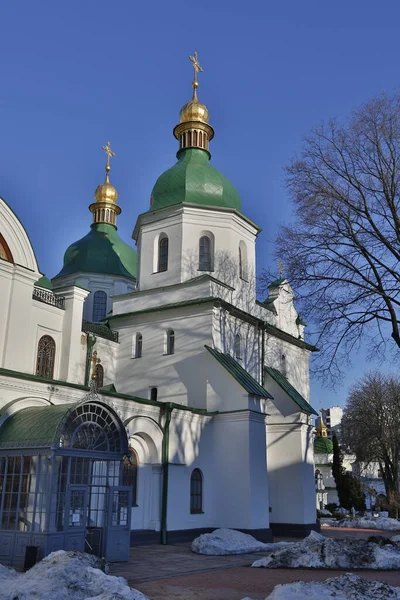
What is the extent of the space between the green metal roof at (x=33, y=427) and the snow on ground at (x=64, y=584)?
10.5 feet

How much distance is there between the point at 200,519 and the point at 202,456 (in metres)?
1.92

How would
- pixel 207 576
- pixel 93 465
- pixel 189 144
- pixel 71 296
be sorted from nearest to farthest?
pixel 207 576 → pixel 93 465 → pixel 71 296 → pixel 189 144

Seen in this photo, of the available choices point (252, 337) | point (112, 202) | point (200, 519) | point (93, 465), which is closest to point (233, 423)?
point (200, 519)

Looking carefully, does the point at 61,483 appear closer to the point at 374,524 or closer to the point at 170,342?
the point at 170,342

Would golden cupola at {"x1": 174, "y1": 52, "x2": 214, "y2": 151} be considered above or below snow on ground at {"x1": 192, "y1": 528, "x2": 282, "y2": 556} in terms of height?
above

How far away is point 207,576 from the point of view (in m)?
11.5

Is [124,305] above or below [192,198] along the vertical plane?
below

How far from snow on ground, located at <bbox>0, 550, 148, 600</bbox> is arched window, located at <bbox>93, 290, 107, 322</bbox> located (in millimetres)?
21540

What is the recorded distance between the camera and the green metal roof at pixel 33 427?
Result: 12.4 meters

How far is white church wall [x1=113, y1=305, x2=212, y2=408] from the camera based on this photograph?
2094cm

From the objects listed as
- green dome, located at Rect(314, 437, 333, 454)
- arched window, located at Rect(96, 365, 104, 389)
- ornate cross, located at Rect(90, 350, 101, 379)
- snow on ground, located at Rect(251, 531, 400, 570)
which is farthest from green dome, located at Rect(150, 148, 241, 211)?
green dome, located at Rect(314, 437, 333, 454)

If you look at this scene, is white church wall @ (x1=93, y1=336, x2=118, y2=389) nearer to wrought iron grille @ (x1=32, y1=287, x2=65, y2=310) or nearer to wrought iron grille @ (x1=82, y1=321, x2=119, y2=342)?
wrought iron grille @ (x1=82, y1=321, x2=119, y2=342)

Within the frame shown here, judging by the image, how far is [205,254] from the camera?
2350 cm

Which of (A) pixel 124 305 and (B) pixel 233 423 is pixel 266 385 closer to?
(B) pixel 233 423
